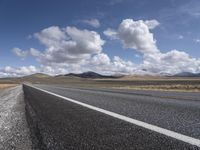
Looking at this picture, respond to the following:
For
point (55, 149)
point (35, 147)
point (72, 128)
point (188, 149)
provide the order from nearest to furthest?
point (188, 149)
point (55, 149)
point (35, 147)
point (72, 128)

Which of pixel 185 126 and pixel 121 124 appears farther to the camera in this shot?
pixel 121 124

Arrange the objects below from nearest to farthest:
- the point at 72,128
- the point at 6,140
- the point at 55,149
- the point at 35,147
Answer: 1. the point at 55,149
2. the point at 35,147
3. the point at 6,140
4. the point at 72,128

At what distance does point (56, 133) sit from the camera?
4914mm

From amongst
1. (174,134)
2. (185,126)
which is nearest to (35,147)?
(174,134)

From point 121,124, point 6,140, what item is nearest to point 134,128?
point 121,124

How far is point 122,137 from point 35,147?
1.21 meters

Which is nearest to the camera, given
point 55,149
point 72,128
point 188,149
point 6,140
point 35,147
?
point 188,149

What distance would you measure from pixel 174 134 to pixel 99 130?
50.4 inches

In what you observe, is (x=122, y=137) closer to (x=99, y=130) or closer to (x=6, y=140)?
(x=99, y=130)

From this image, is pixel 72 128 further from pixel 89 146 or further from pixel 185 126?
pixel 185 126

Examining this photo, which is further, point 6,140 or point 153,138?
point 6,140

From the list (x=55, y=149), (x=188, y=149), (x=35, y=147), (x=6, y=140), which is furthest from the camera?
(x=6, y=140)

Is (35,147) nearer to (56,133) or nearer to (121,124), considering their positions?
(56,133)

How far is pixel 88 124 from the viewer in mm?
5609
